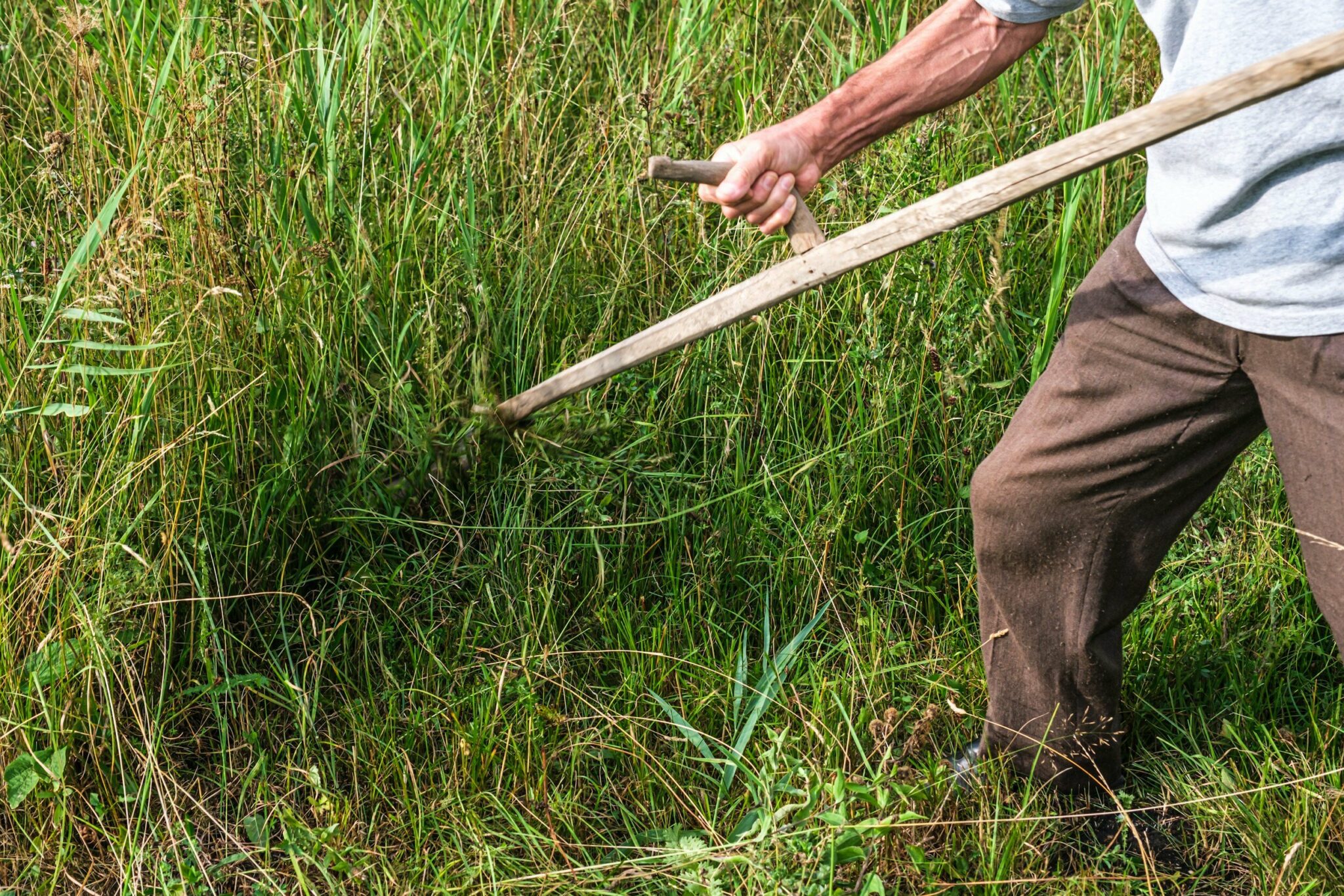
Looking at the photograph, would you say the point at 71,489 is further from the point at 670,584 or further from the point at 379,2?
the point at 379,2

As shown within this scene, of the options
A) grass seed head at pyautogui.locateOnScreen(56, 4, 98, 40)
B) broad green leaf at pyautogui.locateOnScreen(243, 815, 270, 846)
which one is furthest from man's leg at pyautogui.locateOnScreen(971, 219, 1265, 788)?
grass seed head at pyautogui.locateOnScreen(56, 4, 98, 40)

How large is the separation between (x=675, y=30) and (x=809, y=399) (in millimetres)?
1132

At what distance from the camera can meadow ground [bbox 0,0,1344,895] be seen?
71.9 inches

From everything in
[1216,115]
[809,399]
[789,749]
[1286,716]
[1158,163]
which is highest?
[1216,115]

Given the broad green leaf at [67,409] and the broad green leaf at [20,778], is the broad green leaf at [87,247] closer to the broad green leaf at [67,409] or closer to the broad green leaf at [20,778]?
the broad green leaf at [67,409]

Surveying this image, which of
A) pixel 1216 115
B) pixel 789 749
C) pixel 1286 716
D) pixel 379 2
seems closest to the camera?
pixel 1216 115

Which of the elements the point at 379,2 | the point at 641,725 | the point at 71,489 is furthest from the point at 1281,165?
the point at 379,2

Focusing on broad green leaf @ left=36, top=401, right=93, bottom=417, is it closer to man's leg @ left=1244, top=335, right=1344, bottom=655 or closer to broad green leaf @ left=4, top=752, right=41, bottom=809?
broad green leaf @ left=4, top=752, right=41, bottom=809

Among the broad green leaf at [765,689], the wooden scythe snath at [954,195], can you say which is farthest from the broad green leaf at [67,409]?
the broad green leaf at [765,689]

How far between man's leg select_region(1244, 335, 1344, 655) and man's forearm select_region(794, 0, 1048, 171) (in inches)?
22.0

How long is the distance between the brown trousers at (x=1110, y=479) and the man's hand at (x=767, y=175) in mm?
453

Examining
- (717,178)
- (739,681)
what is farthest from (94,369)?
(739,681)

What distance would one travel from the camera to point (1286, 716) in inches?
86.0

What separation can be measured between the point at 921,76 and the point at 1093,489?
0.66m
